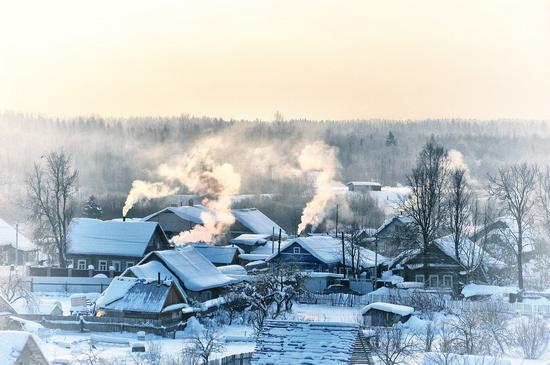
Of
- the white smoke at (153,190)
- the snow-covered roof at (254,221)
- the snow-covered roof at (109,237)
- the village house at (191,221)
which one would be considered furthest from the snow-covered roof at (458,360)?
the white smoke at (153,190)

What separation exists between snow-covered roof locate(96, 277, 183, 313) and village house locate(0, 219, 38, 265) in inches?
663

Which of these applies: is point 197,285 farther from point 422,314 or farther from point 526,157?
point 526,157

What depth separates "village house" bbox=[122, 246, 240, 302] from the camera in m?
29.4

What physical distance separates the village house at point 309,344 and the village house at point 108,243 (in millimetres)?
24067

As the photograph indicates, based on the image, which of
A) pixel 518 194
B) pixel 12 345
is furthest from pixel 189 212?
pixel 12 345

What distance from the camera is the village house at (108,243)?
123 feet

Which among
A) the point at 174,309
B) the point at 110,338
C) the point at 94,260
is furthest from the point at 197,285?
the point at 94,260

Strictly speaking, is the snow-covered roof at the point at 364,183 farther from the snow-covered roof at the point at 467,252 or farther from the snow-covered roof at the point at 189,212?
the snow-covered roof at the point at 467,252


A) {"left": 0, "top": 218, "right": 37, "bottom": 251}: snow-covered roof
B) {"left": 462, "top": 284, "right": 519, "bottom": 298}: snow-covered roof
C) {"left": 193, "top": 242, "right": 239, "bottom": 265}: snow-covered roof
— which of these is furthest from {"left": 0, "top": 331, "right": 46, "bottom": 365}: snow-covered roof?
{"left": 0, "top": 218, "right": 37, "bottom": 251}: snow-covered roof

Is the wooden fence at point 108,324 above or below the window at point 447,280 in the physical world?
below

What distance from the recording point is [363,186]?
6156 centimetres

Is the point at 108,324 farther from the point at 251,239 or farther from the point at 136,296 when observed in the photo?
the point at 251,239

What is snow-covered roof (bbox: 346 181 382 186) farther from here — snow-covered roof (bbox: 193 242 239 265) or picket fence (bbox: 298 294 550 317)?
picket fence (bbox: 298 294 550 317)

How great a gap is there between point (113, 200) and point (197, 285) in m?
27.7
